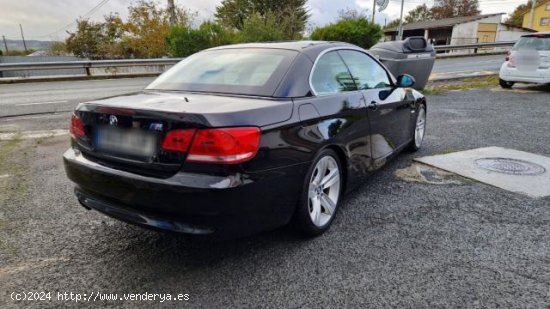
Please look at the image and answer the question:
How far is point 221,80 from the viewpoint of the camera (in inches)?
118

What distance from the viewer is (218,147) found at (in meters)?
2.19

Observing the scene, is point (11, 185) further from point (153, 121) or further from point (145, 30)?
point (145, 30)

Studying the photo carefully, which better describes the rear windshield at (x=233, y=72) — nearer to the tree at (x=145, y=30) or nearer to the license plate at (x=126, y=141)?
the license plate at (x=126, y=141)

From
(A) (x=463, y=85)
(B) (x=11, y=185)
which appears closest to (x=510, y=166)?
(B) (x=11, y=185)

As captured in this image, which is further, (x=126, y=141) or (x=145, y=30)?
(x=145, y=30)

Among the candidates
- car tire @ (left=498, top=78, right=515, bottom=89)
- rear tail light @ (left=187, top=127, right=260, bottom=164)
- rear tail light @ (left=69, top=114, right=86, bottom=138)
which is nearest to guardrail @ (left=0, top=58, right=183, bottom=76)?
car tire @ (left=498, top=78, right=515, bottom=89)

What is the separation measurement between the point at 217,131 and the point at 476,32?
2064 inches

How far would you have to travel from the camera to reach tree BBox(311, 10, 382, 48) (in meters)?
19.5

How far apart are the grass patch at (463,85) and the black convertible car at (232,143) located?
8276 mm

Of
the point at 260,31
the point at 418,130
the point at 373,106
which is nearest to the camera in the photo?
the point at 373,106

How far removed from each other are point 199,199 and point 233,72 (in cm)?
128

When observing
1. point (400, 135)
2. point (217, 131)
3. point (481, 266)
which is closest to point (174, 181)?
point (217, 131)

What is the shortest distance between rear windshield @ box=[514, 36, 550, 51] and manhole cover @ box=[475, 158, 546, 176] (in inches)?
282

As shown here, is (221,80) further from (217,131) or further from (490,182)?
(490,182)
